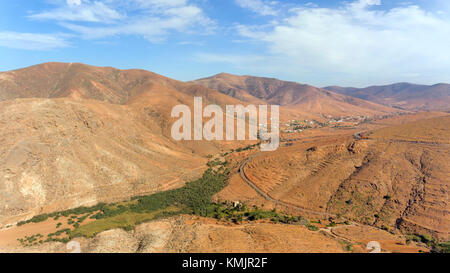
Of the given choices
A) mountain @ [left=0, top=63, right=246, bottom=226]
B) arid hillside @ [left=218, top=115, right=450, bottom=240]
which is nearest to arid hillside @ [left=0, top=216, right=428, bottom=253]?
arid hillside @ [left=218, top=115, right=450, bottom=240]

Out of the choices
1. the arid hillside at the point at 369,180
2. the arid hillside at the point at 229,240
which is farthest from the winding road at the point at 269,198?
the arid hillside at the point at 229,240

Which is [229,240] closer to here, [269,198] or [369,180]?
[269,198]

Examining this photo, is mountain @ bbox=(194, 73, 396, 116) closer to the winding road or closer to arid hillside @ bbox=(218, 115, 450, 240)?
arid hillside @ bbox=(218, 115, 450, 240)

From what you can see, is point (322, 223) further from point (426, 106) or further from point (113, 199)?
point (426, 106)

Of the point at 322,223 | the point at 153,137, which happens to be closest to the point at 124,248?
the point at 322,223

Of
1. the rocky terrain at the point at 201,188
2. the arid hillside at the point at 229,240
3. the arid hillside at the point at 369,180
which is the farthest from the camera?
the arid hillside at the point at 369,180

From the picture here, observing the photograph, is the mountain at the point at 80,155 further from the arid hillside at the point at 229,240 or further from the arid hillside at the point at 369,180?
the arid hillside at the point at 369,180
